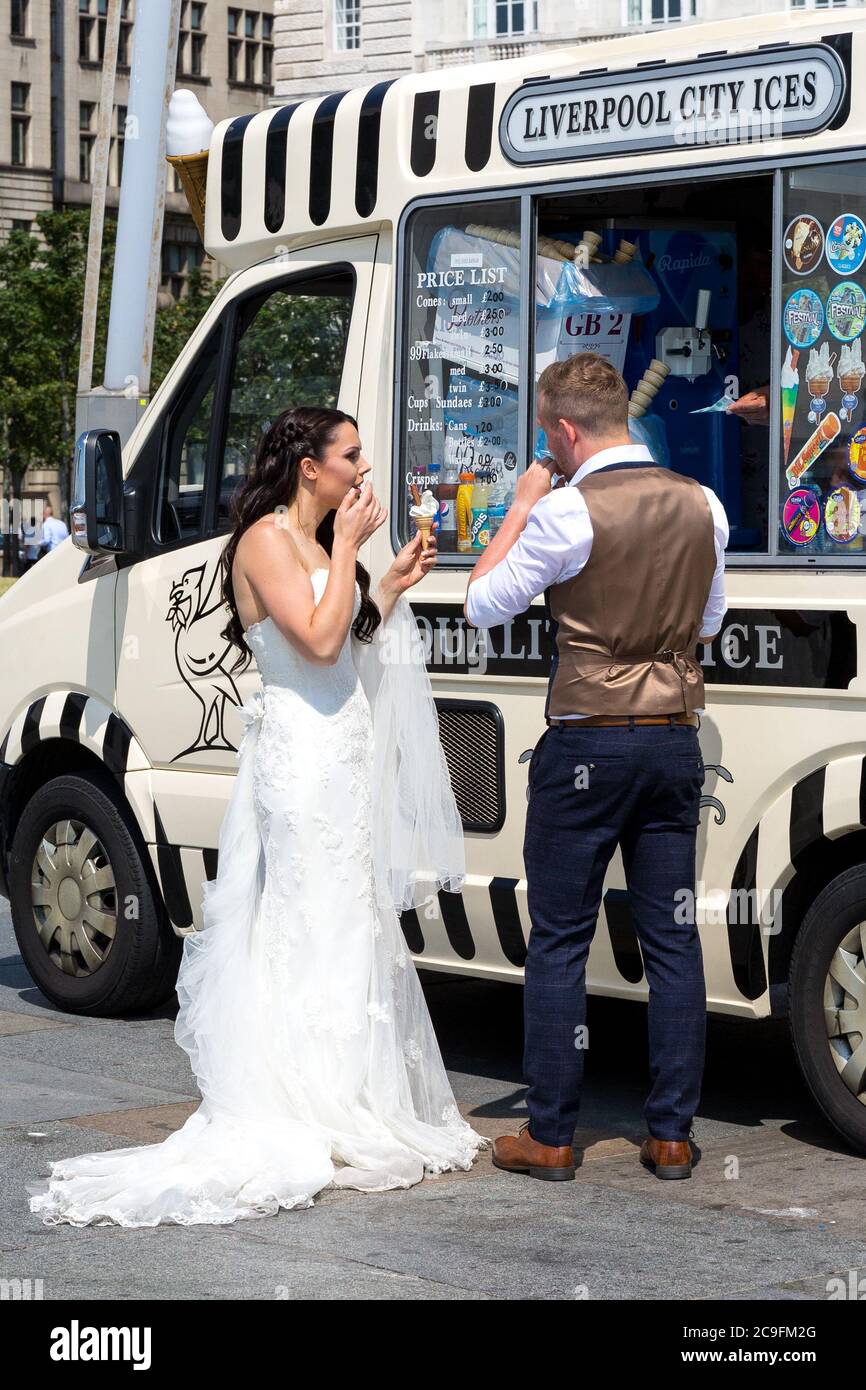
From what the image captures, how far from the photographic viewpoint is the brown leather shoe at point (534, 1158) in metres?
5.42

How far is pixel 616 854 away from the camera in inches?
232

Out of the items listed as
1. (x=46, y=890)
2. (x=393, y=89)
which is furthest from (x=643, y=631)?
(x=46, y=890)

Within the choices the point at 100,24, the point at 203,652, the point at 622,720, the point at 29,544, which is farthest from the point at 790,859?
the point at 100,24

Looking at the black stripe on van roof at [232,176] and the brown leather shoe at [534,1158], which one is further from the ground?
the black stripe on van roof at [232,176]

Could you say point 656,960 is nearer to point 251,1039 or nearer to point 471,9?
point 251,1039

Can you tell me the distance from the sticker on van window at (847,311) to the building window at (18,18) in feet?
221

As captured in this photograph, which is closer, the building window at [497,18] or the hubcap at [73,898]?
the hubcap at [73,898]

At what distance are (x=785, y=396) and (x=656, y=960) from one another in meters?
1.48

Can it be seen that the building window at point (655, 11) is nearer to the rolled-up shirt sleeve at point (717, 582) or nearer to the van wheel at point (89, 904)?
the van wheel at point (89, 904)

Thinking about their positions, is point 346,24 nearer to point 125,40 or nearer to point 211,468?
point 211,468

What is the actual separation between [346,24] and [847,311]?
1316 inches

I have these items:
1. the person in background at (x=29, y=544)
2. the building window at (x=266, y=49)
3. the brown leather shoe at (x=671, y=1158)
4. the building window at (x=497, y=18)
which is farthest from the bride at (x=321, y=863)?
the building window at (x=266, y=49)

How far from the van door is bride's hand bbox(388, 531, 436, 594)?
3.42 ft

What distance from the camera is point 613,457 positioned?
5.22 m
